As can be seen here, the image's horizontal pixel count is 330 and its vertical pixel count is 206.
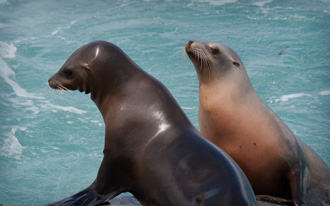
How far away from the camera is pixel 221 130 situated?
4.48 meters

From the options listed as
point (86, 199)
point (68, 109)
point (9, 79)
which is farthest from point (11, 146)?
point (86, 199)

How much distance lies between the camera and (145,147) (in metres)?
3.65

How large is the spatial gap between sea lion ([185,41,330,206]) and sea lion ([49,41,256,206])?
78 centimetres

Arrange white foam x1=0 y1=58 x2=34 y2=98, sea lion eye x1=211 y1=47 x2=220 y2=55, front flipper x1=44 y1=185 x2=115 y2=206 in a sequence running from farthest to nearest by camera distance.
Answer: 1. white foam x1=0 y1=58 x2=34 y2=98
2. sea lion eye x1=211 y1=47 x2=220 y2=55
3. front flipper x1=44 y1=185 x2=115 y2=206

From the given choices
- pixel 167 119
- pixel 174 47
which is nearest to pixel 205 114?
pixel 167 119

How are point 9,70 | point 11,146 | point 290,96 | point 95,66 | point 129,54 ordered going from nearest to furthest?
point 95,66, point 11,146, point 290,96, point 9,70, point 129,54

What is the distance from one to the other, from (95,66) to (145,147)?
0.78 metres

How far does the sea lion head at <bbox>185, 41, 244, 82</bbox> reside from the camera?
4715mm

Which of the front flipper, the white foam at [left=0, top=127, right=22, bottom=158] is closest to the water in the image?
the white foam at [left=0, top=127, right=22, bottom=158]

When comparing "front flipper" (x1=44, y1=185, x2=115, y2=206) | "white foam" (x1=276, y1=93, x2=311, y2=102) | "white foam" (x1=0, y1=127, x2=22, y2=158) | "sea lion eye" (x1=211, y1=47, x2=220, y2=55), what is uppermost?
"sea lion eye" (x1=211, y1=47, x2=220, y2=55)

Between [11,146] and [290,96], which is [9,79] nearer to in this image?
[11,146]

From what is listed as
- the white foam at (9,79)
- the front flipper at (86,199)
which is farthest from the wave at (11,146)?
the front flipper at (86,199)

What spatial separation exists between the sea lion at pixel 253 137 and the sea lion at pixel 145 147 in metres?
0.78

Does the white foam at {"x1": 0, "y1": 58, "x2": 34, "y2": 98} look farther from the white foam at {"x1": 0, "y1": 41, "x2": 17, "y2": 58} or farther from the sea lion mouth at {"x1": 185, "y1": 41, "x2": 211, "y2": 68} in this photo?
the sea lion mouth at {"x1": 185, "y1": 41, "x2": 211, "y2": 68}
